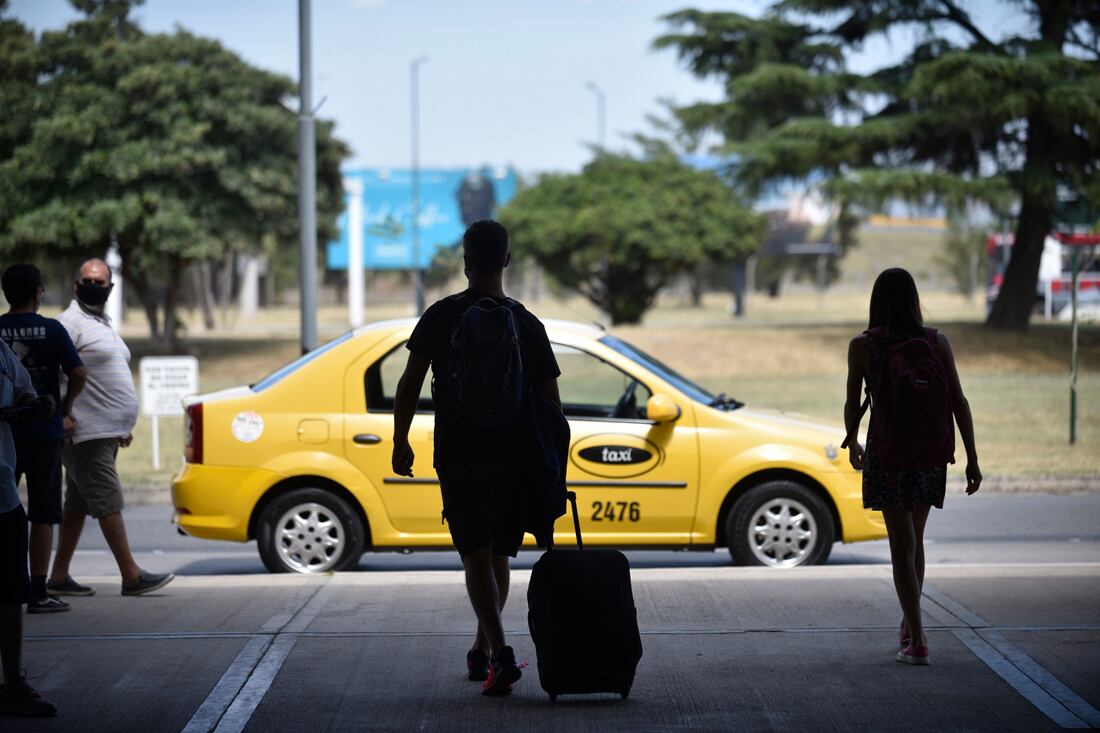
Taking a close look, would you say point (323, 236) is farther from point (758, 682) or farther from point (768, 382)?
point (758, 682)

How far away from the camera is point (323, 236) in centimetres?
3497

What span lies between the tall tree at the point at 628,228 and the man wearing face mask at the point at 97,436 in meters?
30.5

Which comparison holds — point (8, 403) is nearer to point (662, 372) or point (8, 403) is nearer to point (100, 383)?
point (100, 383)

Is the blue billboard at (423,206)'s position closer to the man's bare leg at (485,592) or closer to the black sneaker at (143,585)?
the black sneaker at (143,585)

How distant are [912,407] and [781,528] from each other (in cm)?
298

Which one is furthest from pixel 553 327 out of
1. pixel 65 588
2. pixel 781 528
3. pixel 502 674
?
pixel 502 674

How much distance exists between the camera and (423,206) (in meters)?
69.4

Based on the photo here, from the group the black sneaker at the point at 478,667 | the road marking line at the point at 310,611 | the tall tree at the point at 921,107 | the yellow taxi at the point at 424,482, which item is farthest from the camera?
Answer: the tall tree at the point at 921,107

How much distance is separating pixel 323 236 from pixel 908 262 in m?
136

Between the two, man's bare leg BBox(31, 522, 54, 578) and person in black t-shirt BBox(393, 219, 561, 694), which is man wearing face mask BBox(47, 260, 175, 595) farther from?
person in black t-shirt BBox(393, 219, 561, 694)

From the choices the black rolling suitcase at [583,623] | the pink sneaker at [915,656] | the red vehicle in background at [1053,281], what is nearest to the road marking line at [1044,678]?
the pink sneaker at [915,656]

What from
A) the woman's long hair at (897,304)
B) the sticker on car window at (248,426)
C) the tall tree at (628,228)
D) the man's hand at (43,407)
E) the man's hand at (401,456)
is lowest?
the sticker on car window at (248,426)

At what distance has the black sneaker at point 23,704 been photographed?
5031mm

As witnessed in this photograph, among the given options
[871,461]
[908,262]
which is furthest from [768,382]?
[908,262]
